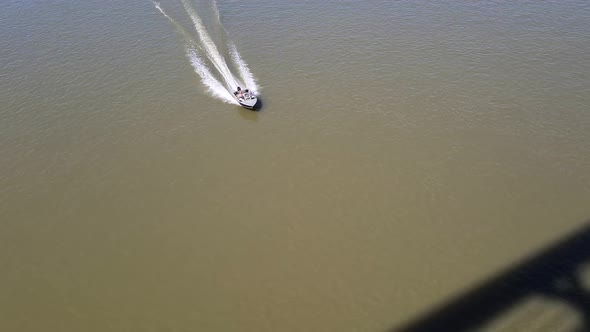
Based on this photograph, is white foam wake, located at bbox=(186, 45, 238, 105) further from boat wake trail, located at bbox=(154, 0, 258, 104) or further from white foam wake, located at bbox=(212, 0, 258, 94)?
white foam wake, located at bbox=(212, 0, 258, 94)

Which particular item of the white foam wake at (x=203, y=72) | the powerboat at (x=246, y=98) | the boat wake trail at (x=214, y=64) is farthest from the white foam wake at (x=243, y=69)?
the white foam wake at (x=203, y=72)

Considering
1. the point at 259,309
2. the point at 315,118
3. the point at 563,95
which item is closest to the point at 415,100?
the point at 315,118

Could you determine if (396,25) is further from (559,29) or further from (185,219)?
(185,219)

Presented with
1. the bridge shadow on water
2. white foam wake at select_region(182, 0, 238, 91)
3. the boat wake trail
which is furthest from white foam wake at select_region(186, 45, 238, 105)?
the bridge shadow on water

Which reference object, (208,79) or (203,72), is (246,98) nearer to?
(208,79)

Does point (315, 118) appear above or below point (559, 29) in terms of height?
above

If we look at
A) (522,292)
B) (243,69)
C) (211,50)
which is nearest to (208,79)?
(243,69)

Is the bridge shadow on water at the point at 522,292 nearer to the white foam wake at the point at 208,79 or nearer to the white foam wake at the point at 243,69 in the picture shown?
the white foam wake at the point at 208,79
